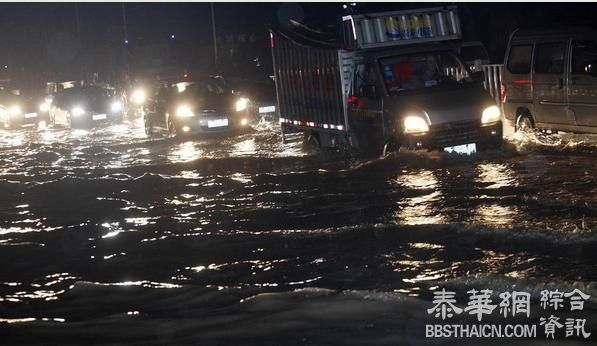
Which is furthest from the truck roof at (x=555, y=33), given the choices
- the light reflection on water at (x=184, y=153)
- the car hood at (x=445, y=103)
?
the light reflection on water at (x=184, y=153)

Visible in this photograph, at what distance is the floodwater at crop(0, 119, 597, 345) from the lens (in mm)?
6195

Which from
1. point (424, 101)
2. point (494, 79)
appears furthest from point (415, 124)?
point (494, 79)

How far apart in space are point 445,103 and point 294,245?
17.0 ft

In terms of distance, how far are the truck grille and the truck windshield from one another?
0.82 m

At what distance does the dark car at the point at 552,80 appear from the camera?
43.3 ft

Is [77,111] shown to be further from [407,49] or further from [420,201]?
[420,201]

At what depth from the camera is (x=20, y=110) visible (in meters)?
34.1

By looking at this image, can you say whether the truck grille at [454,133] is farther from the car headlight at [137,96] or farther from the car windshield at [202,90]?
the car headlight at [137,96]

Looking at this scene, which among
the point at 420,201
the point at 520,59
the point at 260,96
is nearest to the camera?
the point at 420,201

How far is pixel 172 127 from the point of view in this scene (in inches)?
915

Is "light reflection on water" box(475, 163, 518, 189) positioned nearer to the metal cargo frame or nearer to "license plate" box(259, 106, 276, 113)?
the metal cargo frame

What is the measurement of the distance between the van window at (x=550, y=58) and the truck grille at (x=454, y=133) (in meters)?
1.84

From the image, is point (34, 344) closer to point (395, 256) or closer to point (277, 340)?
point (277, 340)

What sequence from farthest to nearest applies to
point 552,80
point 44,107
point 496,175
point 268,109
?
point 44,107
point 268,109
point 552,80
point 496,175
